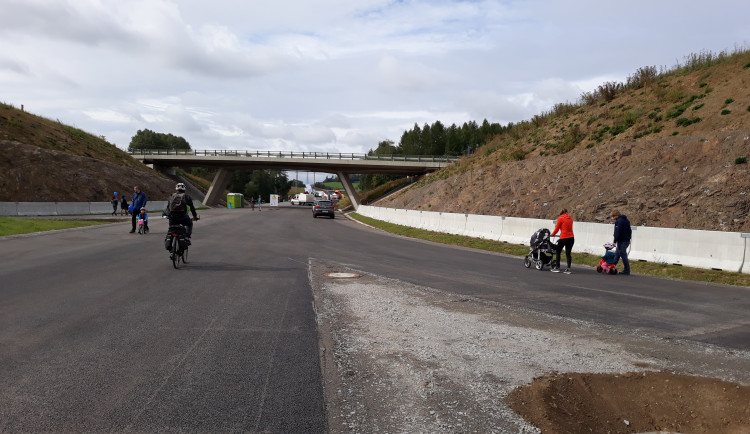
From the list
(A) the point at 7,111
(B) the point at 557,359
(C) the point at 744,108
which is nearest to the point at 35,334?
(B) the point at 557,359

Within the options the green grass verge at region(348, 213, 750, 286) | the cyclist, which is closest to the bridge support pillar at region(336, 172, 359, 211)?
the green grass verge at region(348, 213, 750, 286)

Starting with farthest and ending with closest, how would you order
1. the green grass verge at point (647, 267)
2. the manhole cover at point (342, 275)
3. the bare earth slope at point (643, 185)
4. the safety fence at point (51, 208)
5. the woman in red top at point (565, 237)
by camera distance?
the safety fence at point (51, 208) < the bare earth slope at point (643, 185) < the woman in red top at point (565, 237) < the green grass verge at point (647, 267) < the manhole cover at point (342, 275)

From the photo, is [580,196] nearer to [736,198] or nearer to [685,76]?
[736,198]

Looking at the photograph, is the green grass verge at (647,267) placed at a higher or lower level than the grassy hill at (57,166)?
lower

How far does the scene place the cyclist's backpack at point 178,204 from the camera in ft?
40.6

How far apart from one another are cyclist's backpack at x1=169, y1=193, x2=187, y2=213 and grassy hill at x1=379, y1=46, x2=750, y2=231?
19.4 m

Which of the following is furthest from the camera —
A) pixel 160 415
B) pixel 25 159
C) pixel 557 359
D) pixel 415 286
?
pixel 25 159

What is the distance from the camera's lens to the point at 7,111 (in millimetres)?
55312

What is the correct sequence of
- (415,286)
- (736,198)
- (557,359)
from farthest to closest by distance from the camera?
(736,198) → (415,286) → (557,359)

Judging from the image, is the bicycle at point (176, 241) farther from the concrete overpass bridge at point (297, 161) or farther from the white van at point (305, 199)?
the white van at point (305, 199)

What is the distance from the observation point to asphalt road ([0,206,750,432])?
4102 mm

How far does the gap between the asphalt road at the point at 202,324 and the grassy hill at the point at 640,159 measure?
10809 millimetres

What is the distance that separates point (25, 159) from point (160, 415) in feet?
169

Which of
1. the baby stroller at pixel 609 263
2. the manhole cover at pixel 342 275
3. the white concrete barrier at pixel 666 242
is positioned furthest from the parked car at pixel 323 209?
the manhole cover at pixel 342 275
